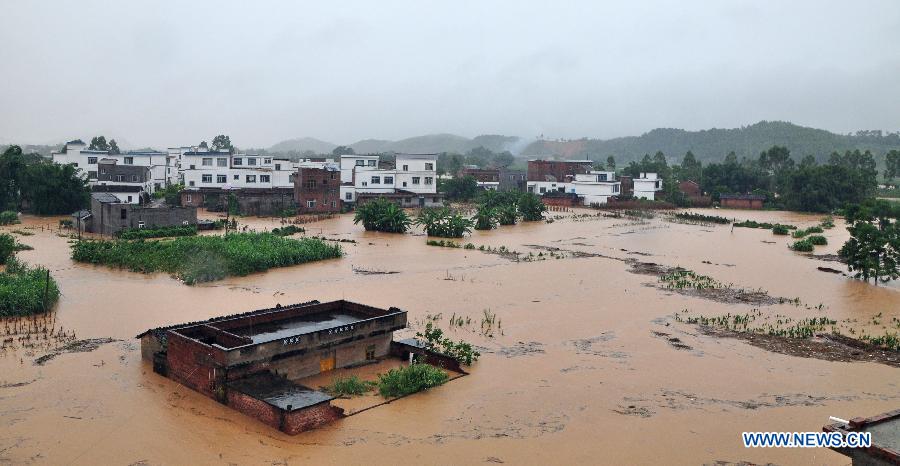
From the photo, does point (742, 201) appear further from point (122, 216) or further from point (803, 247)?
point (122, 216)

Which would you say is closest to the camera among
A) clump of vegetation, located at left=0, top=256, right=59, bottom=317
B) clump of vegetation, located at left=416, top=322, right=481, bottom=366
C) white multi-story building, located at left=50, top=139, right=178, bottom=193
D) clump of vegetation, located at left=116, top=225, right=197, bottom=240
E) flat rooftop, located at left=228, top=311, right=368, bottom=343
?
flat rooftop, located at left=228, top=311, right=368, bottom=343

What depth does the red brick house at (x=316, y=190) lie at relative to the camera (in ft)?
147

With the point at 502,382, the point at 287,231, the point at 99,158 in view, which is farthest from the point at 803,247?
the point at 99,158

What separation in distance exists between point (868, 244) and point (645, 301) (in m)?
9.73

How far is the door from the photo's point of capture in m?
13.4

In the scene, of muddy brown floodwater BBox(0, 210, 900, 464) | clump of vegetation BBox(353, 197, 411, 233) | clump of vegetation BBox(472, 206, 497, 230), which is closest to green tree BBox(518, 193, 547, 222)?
clump of vegetation BBox(472, 206, 497, 230)

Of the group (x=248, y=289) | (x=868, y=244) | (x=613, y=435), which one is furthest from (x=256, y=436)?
(x=868, y=244)

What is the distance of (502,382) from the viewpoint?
13.6 m

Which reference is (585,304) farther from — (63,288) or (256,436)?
(63,288)

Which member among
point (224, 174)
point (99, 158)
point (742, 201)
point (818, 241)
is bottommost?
point (818, 241)

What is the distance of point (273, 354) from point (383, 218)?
2457cm

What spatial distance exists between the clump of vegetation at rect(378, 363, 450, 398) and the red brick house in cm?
3300

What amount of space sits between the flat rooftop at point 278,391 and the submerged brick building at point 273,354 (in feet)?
0.05

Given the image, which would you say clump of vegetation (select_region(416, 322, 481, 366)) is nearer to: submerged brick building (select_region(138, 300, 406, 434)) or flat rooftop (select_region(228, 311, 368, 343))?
submerged brick building (select_region(138, 300, 406, 434))
